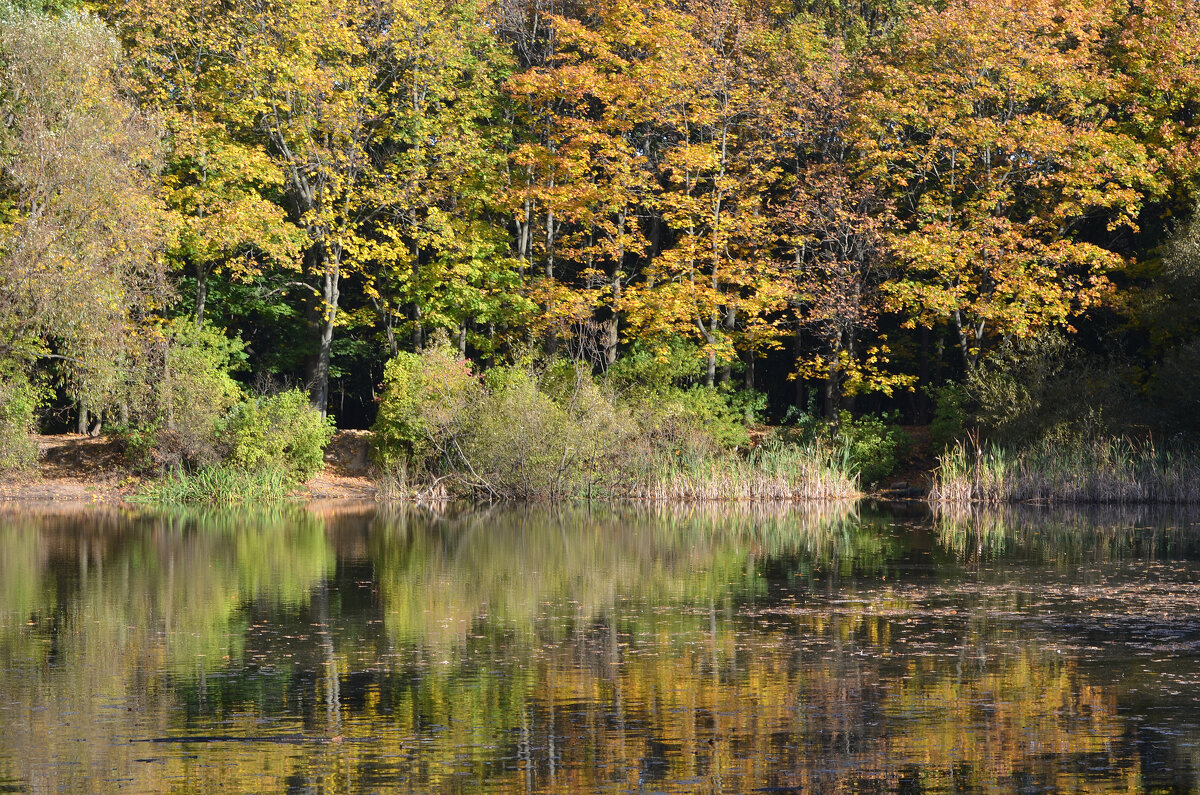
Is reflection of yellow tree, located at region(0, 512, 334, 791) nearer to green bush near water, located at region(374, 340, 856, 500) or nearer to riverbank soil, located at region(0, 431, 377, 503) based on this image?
green bush near water, located at region(374, 340, 856, 500)

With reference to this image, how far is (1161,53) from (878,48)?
24.2 ft

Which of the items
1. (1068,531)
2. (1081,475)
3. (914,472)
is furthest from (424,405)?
(1068,531)

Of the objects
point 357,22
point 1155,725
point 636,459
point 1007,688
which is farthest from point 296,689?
point 357,22

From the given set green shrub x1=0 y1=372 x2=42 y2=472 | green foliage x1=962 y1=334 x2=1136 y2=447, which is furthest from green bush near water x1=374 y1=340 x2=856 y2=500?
green shrub x1=0 y1=372 x2=42 y2=472

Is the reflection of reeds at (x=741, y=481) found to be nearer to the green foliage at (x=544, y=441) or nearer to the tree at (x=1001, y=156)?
the green foliage at (x=544, y=441)

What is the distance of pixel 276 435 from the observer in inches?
1320

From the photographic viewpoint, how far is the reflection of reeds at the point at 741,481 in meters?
31.9

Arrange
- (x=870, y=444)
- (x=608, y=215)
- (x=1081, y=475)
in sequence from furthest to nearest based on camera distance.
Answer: (x=608, y=215) → (x=870, y=444) → (x=1081, y=475)

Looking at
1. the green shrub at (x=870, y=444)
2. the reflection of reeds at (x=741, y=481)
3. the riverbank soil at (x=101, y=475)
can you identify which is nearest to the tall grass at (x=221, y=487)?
the riverbank soil at (x=101, y=475)

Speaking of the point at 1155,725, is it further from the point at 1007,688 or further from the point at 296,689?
the point at 296,689

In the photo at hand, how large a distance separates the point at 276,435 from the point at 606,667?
2388 cm

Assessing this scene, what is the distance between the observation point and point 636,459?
32469 mm

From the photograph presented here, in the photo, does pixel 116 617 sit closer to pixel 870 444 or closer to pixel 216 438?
pixel 216 438

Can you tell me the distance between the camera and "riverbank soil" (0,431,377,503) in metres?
34.2
